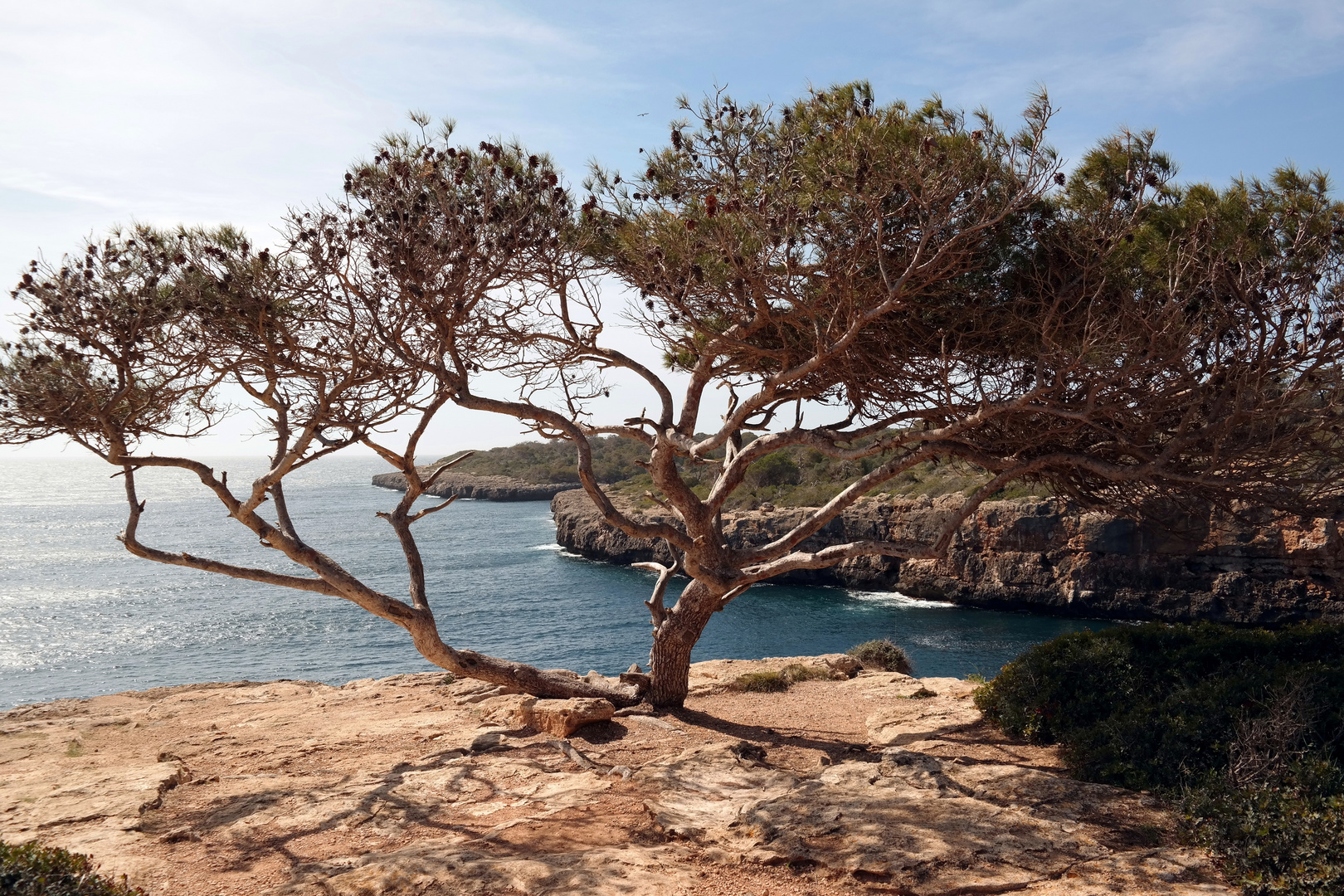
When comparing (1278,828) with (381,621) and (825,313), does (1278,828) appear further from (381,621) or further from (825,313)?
(381,621)

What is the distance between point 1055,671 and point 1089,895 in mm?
4289

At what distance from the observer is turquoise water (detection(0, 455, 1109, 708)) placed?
30812 mm

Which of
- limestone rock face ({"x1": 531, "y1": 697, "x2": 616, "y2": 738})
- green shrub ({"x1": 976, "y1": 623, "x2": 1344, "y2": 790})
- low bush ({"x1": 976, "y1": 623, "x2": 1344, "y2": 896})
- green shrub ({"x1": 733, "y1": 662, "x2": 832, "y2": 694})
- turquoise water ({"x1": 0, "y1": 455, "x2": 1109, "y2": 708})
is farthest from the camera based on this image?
turquoise water ({"x1": 0, "y1": 455, "x2": 1109, "y2": 708})

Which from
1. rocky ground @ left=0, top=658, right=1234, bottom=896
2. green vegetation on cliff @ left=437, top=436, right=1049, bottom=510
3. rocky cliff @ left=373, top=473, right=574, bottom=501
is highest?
green vegetation on cliff @ left=437, top=436, right=1049, bottom=510

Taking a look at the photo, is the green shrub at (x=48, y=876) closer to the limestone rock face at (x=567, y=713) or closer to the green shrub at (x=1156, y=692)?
the limestone rock face at (x=567, y=713)

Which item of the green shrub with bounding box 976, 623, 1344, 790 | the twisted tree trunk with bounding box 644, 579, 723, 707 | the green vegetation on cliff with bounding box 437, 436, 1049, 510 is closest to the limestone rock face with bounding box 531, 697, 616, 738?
the twisted tree trunk with bounding box 644, 579, 723, 707

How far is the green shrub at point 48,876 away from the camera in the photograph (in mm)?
4590

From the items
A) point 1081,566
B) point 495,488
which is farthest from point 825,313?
Result: point 495,488

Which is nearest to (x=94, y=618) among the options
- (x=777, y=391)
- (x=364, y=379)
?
(x=364, y=379)

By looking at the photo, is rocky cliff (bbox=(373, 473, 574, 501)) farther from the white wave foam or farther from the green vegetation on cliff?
the white wave foam

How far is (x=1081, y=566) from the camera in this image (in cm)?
3725

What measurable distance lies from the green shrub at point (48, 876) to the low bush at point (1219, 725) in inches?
269

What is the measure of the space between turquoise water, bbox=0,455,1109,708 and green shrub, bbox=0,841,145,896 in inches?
944

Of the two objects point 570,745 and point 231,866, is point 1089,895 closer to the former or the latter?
point 570,745
